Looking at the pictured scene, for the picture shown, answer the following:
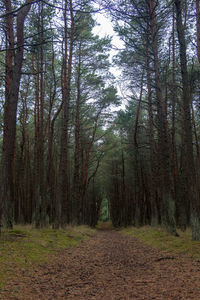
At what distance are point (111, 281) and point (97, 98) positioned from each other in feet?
54.7

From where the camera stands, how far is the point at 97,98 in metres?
20.3

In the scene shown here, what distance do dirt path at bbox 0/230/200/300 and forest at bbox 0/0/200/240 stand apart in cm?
319

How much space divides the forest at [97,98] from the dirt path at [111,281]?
125 inches

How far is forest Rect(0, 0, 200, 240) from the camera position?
363 inches

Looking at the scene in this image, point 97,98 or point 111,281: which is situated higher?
point 97,98

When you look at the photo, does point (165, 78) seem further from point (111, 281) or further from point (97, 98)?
point (111, 281)

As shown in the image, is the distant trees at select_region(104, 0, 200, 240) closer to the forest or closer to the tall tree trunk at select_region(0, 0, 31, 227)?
the forest

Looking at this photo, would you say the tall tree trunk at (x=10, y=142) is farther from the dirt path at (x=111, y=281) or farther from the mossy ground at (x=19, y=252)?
the dirt path at (x=111, y=281)

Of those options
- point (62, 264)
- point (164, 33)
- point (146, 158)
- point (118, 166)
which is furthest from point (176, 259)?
point (118, 166)

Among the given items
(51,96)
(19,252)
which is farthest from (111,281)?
(51,96)

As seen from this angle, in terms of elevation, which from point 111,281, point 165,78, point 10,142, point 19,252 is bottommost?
point 111,281

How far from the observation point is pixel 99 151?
25.2m

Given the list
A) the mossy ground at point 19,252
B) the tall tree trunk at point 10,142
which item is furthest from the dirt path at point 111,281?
the tall tree trunk at point 10,142

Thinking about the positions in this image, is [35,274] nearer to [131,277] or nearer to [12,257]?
[12,257]
